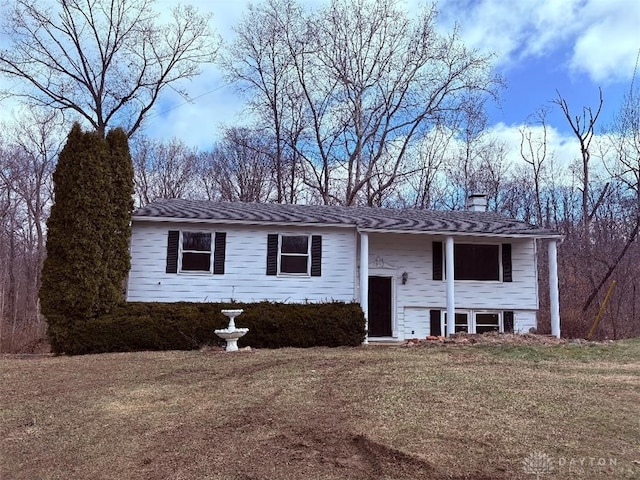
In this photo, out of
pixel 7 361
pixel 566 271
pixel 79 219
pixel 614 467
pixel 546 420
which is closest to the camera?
pixel 614 467

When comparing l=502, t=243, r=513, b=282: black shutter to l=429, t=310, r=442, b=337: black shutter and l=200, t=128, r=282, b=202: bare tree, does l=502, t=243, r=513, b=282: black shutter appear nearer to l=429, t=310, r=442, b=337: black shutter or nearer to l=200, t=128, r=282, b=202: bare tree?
l=429, t=310, r=442, b=337: black shutter

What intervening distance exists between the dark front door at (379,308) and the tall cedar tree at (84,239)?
6576 mm

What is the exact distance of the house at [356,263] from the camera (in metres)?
13.9

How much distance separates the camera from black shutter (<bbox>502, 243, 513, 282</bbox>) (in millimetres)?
15469

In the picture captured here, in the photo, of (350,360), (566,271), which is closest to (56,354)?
(350,360)

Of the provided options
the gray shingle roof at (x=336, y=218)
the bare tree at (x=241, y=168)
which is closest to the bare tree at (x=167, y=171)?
the bare tree at (x=241, y=168)

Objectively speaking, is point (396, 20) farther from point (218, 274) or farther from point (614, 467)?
point (614, 467)

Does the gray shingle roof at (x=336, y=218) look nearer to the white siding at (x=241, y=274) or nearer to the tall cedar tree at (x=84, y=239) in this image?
the white siding at (x=241, y=274)

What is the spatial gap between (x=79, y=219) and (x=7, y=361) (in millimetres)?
3292

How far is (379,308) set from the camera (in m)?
15.2

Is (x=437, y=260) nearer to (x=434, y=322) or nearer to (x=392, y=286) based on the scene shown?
(x=392, y=286)

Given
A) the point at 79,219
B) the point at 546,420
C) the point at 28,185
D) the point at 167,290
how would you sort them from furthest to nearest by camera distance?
the point at 28,185
the point at 167,290
the point at 79,219
the point at 546,420

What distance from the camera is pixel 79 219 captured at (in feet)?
39.7

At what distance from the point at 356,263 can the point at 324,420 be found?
934 cm
